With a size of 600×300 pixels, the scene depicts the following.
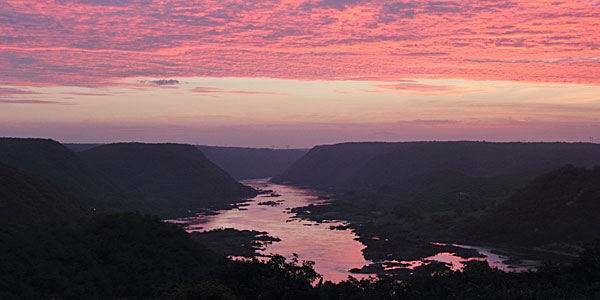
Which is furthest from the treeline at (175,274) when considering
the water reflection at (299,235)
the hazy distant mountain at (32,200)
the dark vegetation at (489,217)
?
the dark vegetation at (489,217)

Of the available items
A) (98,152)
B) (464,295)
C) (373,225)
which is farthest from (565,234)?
(98,152)

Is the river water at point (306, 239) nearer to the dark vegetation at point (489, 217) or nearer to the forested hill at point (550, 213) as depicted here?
the dark vegetation at point (489, 217)

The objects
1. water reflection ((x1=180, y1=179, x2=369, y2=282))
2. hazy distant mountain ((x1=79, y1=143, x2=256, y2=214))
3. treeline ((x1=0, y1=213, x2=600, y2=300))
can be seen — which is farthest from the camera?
hazy distant mountain ((x1=79, y1=143, x2=256, y2=214))

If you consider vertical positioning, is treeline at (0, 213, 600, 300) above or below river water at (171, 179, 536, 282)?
above

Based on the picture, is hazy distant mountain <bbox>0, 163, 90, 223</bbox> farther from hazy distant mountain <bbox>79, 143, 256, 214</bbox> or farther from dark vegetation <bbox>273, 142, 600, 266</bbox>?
hazy distant mountain <bbox>79, 143, 256, 214</bbox>

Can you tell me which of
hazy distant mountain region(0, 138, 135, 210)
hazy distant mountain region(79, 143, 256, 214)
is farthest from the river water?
hazy distant mountain region(79, 143, 256, 214)

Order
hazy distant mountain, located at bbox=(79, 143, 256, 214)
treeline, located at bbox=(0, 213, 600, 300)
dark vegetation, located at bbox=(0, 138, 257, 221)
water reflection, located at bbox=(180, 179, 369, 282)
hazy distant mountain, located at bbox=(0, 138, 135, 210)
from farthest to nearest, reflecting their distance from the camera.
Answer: hazy distant mountain, located at bbox=(79, 143, 256, 214) < hazy distant mountain, located at bbox=(0, 138, 135, 210) < dark vegetation, located at bbox=(0, 138, 257, 221) < water reflection, located at bbox=(180, 179, 369, 282) < treeline, located at bbox=(0, 213, 600, 300)
